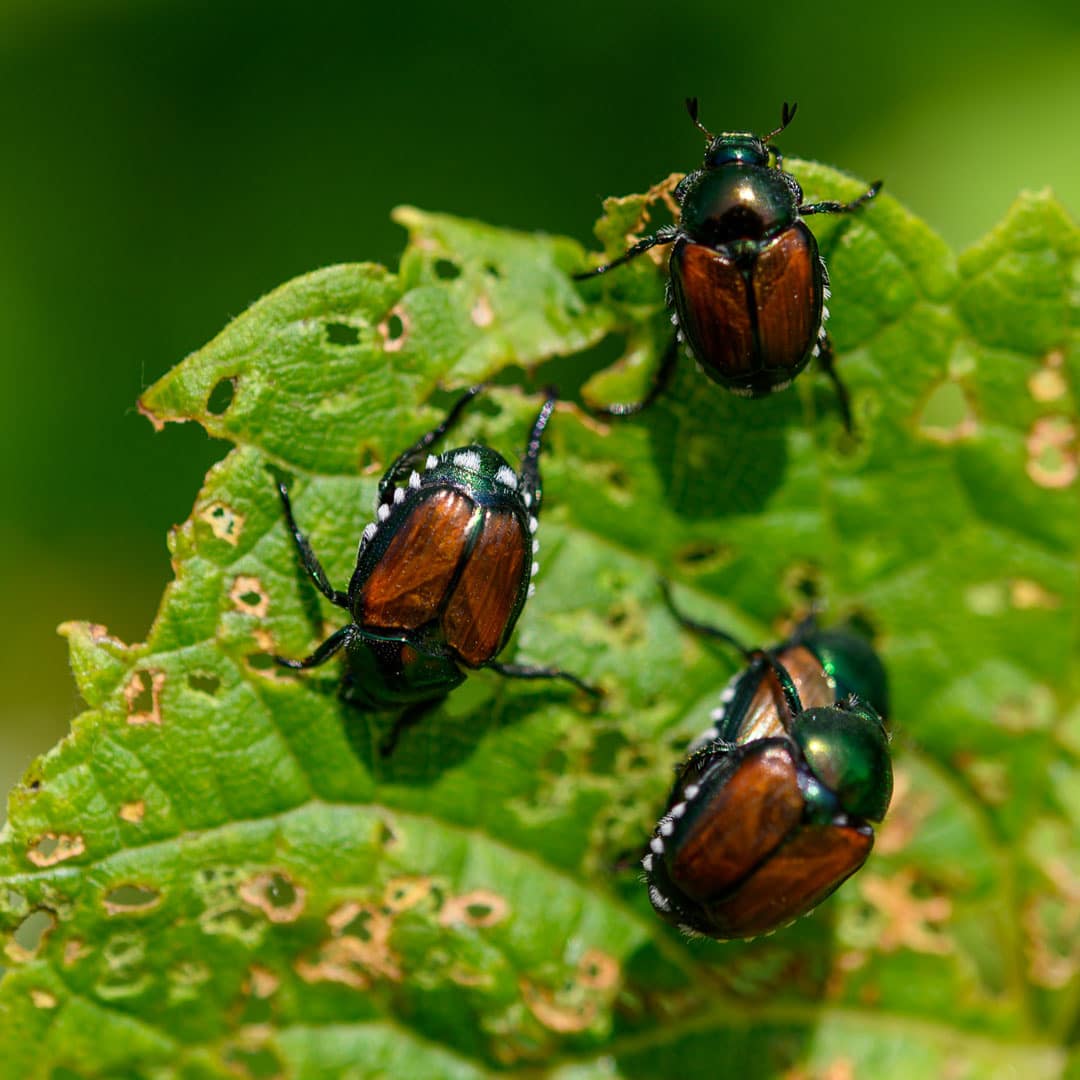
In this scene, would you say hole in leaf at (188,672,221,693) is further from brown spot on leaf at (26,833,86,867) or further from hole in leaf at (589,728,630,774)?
hole in leaf at (589,728,630,774)

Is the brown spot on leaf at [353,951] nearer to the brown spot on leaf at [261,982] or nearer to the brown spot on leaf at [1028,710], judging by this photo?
the brown spot on leaf at [261,982]

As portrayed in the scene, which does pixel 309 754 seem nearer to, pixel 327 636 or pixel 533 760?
pixel 327 636

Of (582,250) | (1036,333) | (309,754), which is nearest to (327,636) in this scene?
(309,754)

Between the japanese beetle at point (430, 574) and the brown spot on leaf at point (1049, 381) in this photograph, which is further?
the brown spot on leaf at point (1049, 381)

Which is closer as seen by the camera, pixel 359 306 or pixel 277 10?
pixel 359 306

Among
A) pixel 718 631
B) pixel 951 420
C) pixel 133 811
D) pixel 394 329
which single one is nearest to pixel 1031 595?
pixel 951 420

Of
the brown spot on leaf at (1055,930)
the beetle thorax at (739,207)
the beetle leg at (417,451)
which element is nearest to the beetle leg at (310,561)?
the beetle leg at (417,451)
